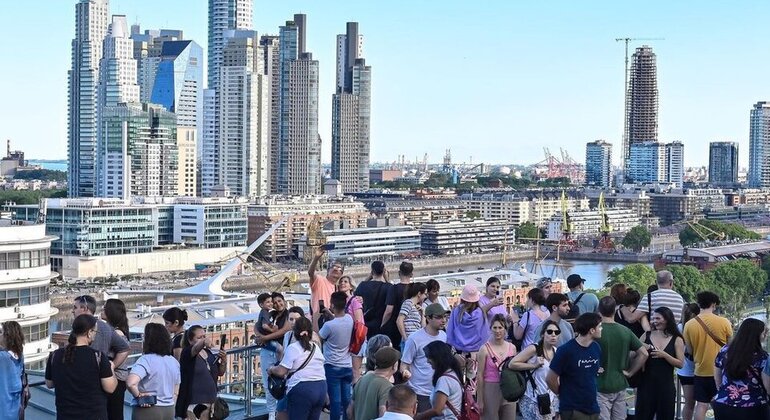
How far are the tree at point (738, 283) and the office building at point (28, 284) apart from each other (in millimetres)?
23095

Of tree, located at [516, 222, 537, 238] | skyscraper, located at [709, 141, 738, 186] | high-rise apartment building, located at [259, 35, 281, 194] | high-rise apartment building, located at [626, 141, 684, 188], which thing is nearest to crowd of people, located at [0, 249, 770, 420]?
tree, located at [516, 222, 537, 238]

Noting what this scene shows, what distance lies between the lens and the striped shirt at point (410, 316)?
5109 mm

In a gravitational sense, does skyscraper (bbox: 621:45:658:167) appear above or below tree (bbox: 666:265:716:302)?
above

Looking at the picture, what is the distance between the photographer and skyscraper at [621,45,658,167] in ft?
330

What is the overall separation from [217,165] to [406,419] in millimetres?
65357

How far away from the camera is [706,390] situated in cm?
477

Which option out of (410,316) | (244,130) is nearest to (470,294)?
(410,316)

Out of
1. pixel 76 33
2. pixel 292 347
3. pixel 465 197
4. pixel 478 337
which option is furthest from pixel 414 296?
pixel 76 33

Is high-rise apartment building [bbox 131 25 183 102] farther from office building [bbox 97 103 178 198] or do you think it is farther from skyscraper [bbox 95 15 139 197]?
office building [bbox 97 103 178 198]

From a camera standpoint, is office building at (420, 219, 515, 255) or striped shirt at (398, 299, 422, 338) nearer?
striped shirt at (398, 299, 422, 338)

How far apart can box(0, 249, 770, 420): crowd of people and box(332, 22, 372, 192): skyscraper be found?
74.8 m

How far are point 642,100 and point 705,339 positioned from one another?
100207 millimetres

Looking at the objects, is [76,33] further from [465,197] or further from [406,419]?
[406,419]

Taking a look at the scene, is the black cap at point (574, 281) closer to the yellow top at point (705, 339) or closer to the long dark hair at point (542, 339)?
the yellow top at point (705, 339)
